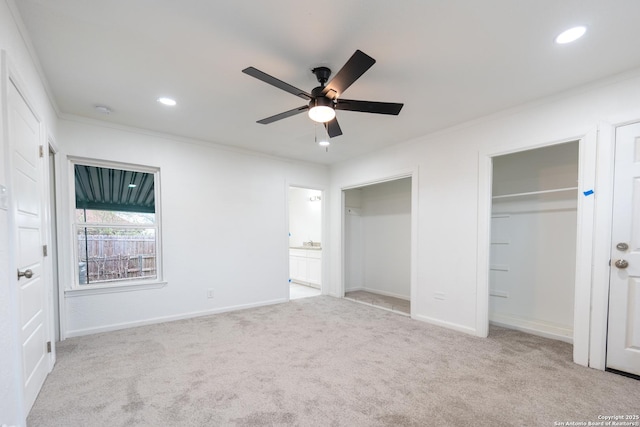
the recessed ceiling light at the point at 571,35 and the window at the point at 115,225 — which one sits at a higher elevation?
the recessed ceiling light at the point at 571,35

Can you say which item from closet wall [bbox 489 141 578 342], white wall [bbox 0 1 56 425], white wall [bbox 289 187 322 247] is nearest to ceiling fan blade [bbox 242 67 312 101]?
white wall [bbox 0 1 56 425]

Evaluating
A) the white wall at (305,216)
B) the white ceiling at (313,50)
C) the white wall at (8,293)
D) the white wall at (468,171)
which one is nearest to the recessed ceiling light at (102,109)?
the white ceiling at (313,50)

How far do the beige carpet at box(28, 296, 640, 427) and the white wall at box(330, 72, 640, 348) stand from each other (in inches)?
20.4

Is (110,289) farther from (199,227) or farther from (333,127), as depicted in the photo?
(333,127)

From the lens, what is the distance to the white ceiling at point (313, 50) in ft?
5.57

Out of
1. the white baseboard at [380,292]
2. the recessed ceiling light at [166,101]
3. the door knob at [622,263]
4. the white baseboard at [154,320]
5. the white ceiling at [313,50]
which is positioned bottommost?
the white baseboard at [380,292]

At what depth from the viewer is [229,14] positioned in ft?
5.69

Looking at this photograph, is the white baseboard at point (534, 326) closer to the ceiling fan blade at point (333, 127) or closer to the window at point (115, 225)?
the ceiling fan blade at point (333, 127)

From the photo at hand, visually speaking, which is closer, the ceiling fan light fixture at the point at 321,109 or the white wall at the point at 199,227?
the ceiling fan light fixture at the point at 321,109

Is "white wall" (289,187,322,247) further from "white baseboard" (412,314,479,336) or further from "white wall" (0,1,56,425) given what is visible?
"white wall" (0,1,56,425)

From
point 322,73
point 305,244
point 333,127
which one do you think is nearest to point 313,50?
point 322,73

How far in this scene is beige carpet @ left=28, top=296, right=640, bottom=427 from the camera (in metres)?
1.88

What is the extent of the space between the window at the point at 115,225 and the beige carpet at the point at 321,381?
79 cm

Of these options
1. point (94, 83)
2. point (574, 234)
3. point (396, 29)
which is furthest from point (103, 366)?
point (574, 234)
